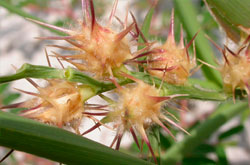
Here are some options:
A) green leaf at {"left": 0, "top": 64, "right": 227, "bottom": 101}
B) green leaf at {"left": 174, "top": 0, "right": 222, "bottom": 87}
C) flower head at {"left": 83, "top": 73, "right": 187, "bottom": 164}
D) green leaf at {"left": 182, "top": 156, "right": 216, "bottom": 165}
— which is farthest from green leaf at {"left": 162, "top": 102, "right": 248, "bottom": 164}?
flower head at {"left": 83, "top": 73, "right": 187, "bottom": 164}

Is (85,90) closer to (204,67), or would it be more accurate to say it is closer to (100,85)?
(100,85)

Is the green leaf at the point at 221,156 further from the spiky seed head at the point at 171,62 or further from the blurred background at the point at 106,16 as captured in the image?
the spiky seed head at the point at 171,62

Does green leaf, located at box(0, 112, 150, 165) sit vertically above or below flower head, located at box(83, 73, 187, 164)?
below

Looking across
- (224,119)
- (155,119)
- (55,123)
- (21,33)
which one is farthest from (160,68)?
(21,33)

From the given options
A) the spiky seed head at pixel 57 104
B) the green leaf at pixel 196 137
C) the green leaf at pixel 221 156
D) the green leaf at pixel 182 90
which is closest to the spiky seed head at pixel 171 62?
the green leaf at pixel 182 90

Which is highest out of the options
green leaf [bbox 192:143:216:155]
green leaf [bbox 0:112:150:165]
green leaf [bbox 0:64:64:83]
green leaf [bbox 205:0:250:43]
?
green leaf [bbox 192:143:216:155]

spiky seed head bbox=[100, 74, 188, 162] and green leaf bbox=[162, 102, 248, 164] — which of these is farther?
green leaf bbox=[162, 102, 248, 164]

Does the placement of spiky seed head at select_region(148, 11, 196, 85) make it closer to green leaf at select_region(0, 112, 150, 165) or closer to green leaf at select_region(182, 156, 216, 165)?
green leaf at select_region(0, 112, 150, 165)
